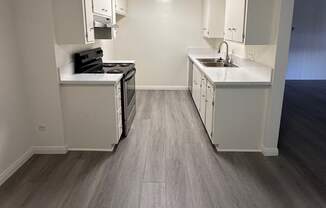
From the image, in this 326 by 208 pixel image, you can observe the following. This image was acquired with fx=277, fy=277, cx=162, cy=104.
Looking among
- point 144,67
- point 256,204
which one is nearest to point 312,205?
point 256,204

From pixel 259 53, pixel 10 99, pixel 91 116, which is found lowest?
pixel 91 116

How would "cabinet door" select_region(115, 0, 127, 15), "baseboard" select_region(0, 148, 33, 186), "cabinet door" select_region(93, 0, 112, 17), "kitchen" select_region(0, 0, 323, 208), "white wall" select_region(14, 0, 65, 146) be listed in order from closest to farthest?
"kitchen" select_region(0, 0, 323, 208)
"baseboard" select_region(0, 148, 33, 186)
"white wall" select_region(14, 0, 65, 146)
"cabinet door" select_region(93, 0, 112, 17)
"cabinet door" select_region(115, 0, 127, 15)

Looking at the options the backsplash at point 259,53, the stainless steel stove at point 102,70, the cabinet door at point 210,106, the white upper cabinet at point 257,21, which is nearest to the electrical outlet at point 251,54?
the backsplash at point 259,53

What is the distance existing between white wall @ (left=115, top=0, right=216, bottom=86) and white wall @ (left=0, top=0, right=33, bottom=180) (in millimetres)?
3797

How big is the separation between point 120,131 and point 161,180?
1.10 meters

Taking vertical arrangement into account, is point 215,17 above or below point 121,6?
below

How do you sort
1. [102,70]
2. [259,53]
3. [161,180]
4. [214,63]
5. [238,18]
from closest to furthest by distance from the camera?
[161,180] → [238,18] → [259,53] → [102,70] → [214,63]

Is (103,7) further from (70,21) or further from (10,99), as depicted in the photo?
(10,99)

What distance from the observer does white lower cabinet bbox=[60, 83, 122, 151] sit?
3.23 metres

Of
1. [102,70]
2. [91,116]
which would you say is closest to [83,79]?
[91,116]

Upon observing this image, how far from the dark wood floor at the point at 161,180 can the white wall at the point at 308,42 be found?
5710 mm

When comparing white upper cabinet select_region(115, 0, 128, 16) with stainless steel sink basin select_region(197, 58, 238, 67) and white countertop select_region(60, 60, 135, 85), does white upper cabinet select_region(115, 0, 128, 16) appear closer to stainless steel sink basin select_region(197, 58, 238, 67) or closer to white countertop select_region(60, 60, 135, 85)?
stainless steel sink basin select_region(197, 58, 238, 67)

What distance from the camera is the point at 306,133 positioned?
13.3 ft

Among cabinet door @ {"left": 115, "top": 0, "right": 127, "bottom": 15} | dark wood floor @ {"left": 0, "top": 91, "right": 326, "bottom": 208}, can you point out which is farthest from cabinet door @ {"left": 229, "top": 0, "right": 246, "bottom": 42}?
cabinet door @ {"left": 115, "top": 0, "right": 127, "bottom": 15}
